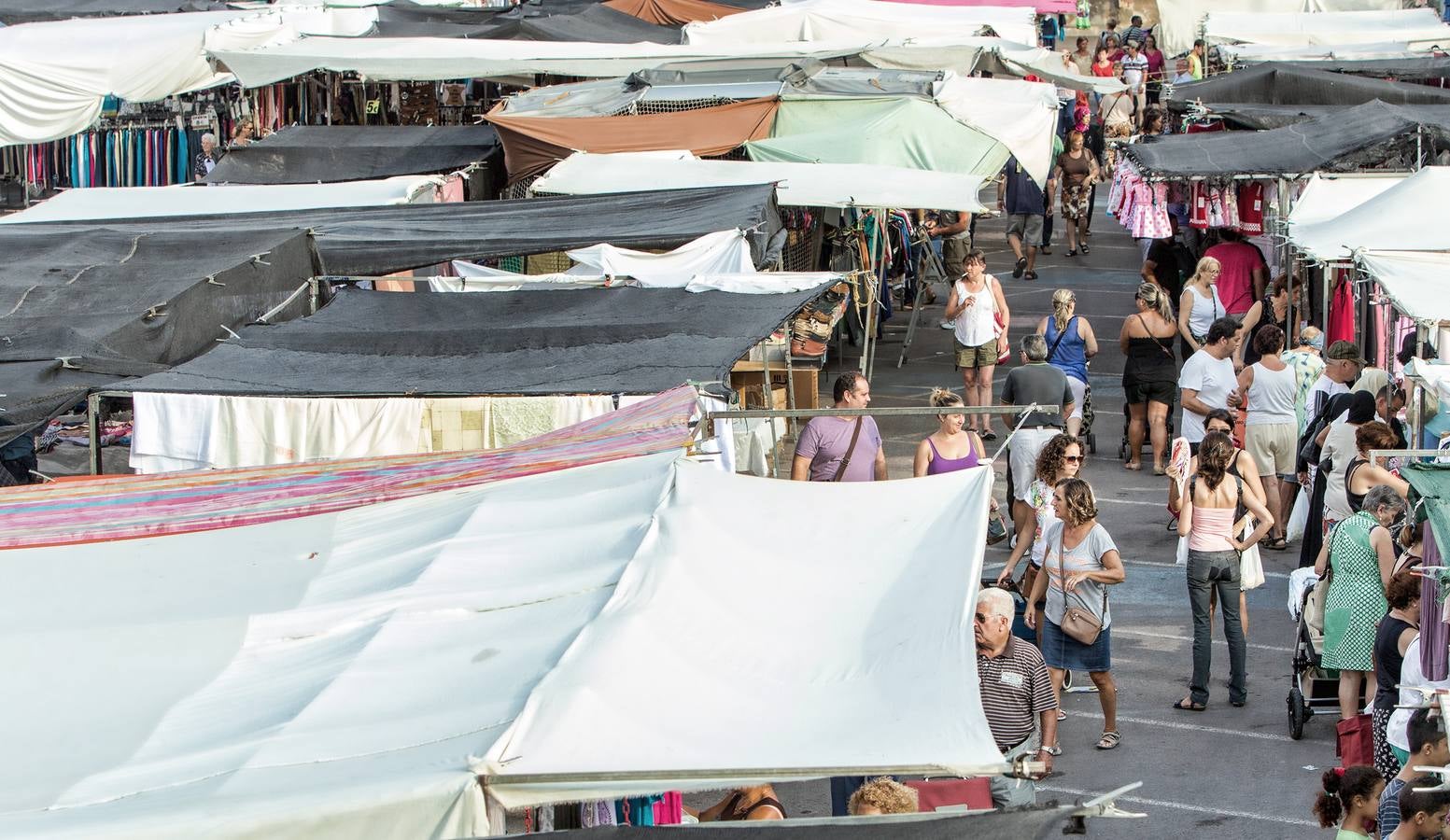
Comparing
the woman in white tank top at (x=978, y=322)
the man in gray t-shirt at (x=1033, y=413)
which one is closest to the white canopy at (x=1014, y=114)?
the woman in white tank top at (x=978, y=322)

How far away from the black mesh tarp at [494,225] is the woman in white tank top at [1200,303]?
133 inches

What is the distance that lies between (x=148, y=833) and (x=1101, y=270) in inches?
690

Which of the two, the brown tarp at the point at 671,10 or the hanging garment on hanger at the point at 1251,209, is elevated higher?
the brown tarp at the point at 671,10

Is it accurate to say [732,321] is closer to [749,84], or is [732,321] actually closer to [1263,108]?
[749,84]

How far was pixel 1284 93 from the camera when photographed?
18.7 meters

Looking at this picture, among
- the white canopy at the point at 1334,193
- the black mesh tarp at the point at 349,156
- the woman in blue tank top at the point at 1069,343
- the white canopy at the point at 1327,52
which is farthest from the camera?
the white canopy at the point at 1327,52

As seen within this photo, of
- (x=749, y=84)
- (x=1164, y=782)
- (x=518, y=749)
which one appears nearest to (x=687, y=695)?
(x=518, y=749)

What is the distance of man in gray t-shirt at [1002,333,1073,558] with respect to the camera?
11125mm

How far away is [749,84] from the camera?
18297 millimetres

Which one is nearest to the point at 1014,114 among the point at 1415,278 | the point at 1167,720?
the point at 1415,278

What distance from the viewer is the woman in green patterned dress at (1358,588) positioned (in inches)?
342

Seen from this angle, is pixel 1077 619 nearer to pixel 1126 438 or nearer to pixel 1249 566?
pixel 1249 566

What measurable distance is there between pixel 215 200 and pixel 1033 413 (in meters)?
7.41

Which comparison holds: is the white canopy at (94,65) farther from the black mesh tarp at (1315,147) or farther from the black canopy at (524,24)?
the black mesh tarp at (1315,147)
